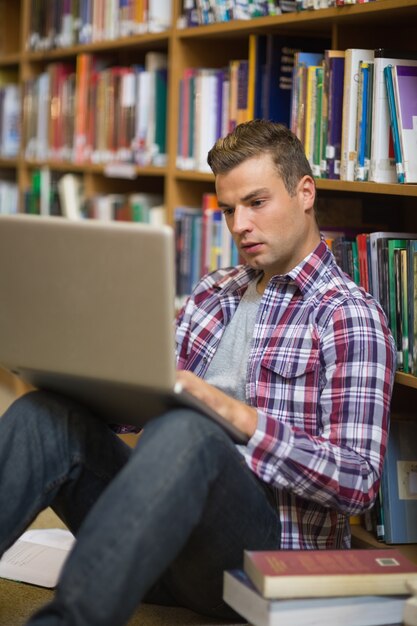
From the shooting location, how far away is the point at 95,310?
4.97ft

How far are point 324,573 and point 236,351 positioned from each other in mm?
526

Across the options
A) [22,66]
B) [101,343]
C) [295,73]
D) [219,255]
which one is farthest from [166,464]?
[22,66]

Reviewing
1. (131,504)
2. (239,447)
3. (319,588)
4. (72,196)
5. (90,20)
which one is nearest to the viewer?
(131,504)

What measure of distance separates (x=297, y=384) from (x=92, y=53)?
2191mm

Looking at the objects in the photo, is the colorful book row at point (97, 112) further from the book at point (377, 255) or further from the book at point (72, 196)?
the book at point (377, 255)

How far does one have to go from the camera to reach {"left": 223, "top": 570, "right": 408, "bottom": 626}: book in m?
1.61

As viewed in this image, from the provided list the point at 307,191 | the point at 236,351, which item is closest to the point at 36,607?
the point at 236,351

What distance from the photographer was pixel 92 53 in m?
3.68

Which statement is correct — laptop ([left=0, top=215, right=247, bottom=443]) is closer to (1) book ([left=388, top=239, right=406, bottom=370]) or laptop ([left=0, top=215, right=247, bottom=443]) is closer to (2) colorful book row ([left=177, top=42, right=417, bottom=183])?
(1) book ([left=388, top=239, right=406, bottom=370])

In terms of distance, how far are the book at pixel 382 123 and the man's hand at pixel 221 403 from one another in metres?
0.67

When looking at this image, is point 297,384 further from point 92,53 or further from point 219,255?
point 92,53

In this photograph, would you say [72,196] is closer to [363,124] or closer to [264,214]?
[363,124]

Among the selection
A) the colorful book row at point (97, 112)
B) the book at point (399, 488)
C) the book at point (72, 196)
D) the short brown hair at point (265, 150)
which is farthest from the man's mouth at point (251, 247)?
the book at point (72, 196)

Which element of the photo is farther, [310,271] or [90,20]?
[90,20]
